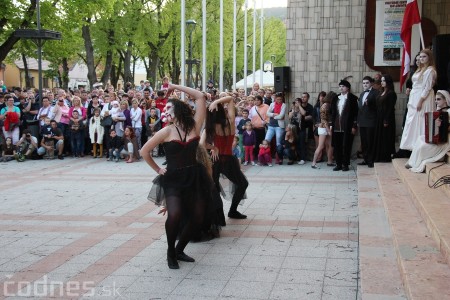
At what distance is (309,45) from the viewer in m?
14.9

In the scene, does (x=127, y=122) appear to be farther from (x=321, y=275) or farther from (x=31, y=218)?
(x=321, y=275)

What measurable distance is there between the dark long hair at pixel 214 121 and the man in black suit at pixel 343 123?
19.0 ft

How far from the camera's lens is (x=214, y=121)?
7586 millimetres

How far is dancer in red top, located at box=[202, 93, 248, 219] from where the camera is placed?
7555 mm

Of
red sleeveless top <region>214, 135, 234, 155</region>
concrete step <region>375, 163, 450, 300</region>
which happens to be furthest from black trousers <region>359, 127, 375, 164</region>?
red sleeveless top <region>214, 135, 234, 155</region>

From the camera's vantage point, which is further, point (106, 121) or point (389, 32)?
point (106, 121)

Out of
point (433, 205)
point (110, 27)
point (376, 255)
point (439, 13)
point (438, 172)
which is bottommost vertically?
point (376, 255)

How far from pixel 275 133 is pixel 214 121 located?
23.9ft

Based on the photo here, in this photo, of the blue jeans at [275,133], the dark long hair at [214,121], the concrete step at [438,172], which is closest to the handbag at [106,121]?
the blue jeans at [275,133]

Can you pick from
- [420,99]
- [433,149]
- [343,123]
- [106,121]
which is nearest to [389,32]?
[343,123]

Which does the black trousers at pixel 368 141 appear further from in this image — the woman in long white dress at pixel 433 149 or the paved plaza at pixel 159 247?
the woman in long white dress at pixel 433 149

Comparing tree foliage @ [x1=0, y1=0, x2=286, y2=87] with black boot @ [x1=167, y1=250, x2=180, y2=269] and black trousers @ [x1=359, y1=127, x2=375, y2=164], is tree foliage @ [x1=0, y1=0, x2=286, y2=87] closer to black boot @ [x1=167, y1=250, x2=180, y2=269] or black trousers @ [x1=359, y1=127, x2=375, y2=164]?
black trousers @ [x1=359, y1=127, x2=375, y2=164]

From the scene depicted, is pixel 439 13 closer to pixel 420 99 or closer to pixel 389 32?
pixel 389 32

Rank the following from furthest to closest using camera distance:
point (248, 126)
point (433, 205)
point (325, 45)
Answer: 1. point (325, 45)
2. point (248, 126)
3. point (433, 205)
